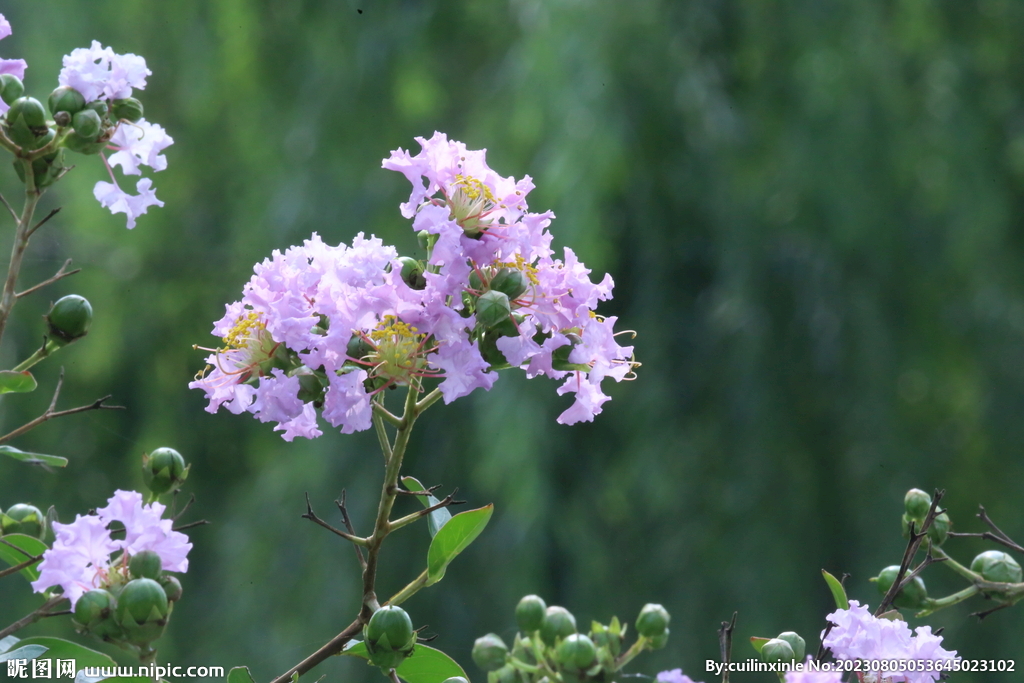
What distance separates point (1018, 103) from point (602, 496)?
1.45 meters

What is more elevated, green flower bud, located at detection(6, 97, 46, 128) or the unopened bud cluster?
green flower bud, located at detection(6, 97, 46, 128)

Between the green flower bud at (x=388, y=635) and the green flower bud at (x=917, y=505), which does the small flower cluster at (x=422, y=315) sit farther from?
the green flower bud at (x=917, y=505)

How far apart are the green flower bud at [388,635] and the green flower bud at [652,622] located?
0.31 meters

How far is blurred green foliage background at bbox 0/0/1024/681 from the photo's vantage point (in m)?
2.52

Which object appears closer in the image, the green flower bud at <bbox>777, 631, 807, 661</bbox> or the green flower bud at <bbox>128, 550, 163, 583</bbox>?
the green flower bud at <bbox>128, 550, 163, 583</bbox>

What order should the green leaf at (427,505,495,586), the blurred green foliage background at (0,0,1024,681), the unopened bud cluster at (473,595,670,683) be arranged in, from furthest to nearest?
1. the blurred green foliage background at (0,0,1024,681)
2. the unopened bud cluster at (473,595,670,683)
3. the green leaf at (427,505,495,586)

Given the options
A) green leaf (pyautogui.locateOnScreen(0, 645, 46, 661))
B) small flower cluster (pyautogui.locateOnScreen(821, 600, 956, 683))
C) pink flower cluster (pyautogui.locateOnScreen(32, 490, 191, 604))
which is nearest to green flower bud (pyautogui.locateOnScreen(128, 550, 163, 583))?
pink flower cluster (pyautogui.locateOnScreen(32, 490, 191, 604))

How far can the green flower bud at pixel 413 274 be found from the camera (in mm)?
630

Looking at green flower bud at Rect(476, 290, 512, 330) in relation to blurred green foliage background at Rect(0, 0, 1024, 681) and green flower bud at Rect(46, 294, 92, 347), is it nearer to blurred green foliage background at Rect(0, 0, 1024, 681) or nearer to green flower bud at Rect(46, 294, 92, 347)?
green flower bud at Rect(46, 294, 92, 347)

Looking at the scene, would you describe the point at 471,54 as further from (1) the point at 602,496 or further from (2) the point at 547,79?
(1) the point at 602,496

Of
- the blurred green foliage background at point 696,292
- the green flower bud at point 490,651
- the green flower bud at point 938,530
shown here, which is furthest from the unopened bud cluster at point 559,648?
the blurred green foliage background at point 696,292

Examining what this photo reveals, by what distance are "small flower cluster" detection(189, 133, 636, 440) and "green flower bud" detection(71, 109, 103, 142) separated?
17cm

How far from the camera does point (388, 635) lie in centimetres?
61

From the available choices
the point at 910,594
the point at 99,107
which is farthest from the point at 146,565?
the point at 910,594
